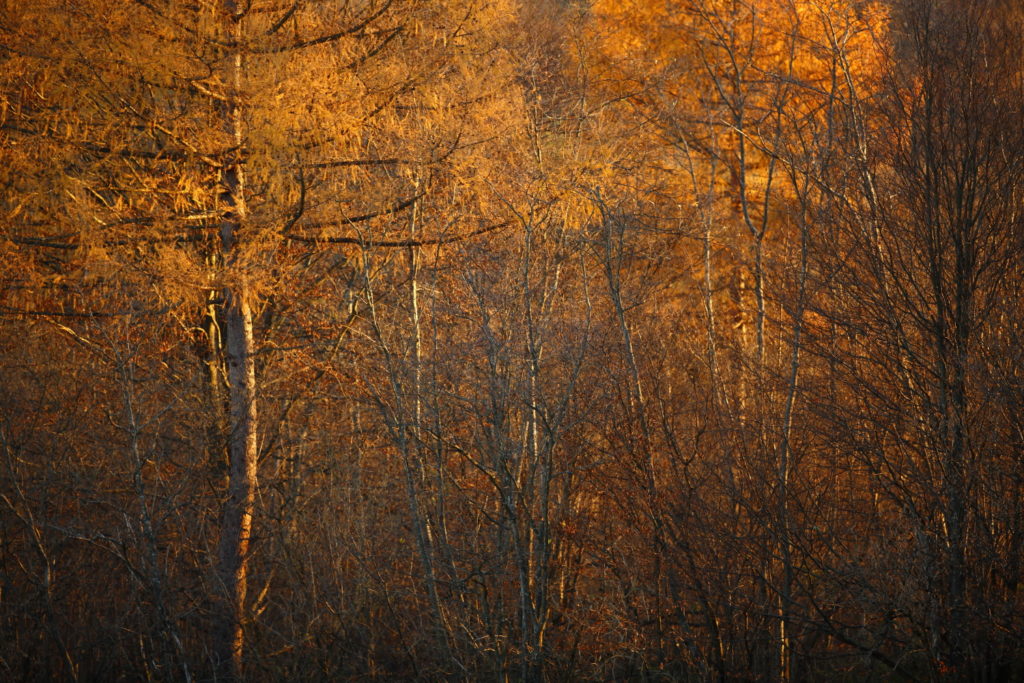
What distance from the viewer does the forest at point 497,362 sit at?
736cm

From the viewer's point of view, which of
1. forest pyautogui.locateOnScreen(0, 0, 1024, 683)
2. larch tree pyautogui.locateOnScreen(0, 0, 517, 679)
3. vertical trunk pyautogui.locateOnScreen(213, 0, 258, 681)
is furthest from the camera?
vertical trunk pyautogui.locateOnScreen(213, 0, 258, 681)

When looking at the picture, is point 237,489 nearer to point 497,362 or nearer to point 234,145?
point 497,362

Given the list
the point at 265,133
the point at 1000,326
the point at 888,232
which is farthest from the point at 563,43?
the point at 1000,326

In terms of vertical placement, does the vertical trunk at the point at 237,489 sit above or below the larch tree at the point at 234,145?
below

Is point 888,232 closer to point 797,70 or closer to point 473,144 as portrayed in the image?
point 473,144

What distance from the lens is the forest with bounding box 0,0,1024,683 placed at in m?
7.36

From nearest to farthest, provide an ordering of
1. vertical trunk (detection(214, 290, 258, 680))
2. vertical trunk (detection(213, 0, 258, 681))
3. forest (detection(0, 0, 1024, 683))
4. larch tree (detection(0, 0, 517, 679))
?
forest (detection(0, 0, 1024, 683)), larch tree (detection(0, 0, 517, 679)), vertical trunk (detection(213, 0, 258, 681)), vertical trunk (detection(214, 290, 258, 680))

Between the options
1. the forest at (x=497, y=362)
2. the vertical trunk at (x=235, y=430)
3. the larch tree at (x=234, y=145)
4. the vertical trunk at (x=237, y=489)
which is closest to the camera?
the forest at (x=497, y=362)

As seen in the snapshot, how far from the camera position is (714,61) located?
13539 millimetres

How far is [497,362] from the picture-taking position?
8.13 metres

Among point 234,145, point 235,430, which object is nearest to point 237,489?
point 235,430

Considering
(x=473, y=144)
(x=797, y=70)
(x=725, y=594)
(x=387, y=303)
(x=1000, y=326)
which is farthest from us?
(x=797, y=70)

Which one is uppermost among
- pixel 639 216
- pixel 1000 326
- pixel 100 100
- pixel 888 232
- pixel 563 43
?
pixel 563 43

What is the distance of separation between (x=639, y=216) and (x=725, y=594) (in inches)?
161
